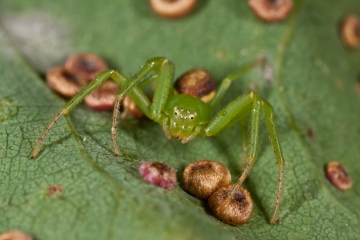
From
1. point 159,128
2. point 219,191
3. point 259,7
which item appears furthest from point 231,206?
point 259,7

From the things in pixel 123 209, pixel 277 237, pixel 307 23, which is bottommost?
pixel 277 237

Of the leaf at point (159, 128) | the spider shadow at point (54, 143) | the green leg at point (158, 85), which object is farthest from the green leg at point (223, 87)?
the spider shadow at point (54, 143)

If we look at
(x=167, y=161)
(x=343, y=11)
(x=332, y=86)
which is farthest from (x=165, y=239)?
(x=343, y=11)

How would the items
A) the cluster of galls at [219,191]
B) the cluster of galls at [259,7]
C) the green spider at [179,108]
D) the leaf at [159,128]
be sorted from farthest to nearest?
the cluster of galls at [259,7], the green spider at [179,108], the cluster of galls at [219,191], the leaf at [159,128]

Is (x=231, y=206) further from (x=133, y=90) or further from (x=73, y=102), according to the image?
(x=73, y=102)

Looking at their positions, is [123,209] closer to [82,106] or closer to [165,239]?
[165,239]

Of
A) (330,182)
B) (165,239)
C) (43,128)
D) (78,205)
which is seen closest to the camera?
(165,239)

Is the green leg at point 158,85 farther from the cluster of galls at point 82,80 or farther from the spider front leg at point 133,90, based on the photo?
the cluster of galls at point 82,80
